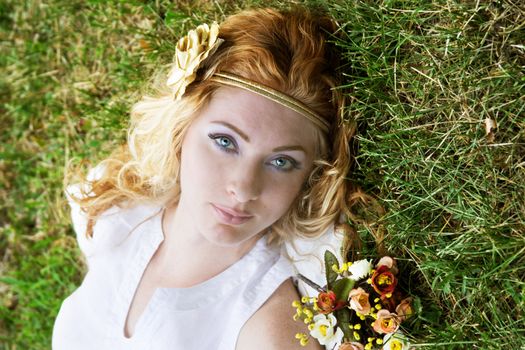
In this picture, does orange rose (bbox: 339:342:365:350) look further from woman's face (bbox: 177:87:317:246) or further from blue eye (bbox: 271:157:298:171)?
blue eye (bbox: 271:157:298:171)

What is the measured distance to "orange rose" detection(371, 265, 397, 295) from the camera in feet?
8.95

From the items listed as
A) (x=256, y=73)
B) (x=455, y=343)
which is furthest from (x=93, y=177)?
(x=455, y=343)

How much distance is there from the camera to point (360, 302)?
8.84 ft

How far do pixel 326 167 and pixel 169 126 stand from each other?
799mm

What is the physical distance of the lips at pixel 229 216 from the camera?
107 inches

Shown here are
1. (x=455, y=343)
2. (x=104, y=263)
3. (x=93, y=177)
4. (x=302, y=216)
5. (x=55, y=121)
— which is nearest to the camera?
(x=455, y=343)

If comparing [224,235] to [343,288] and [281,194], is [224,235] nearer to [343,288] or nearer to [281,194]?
[281,194]

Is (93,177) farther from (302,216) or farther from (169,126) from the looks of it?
(302,216)

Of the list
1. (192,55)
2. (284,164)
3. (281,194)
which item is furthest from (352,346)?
(192,55)

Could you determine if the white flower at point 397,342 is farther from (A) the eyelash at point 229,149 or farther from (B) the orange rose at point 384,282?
(A) the eyelash at point 229,149

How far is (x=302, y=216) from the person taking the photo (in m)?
3.10

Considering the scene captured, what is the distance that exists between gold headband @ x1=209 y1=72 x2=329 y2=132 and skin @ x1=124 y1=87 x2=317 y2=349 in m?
0.02

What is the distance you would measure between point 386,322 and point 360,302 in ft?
0.48

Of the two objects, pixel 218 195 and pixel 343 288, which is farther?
pixel 343 288
